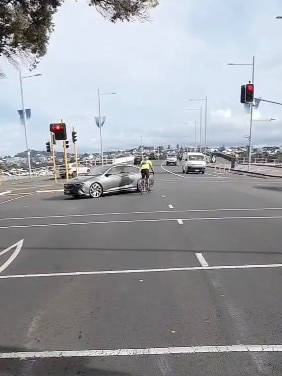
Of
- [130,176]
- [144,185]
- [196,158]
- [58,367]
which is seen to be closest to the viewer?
[58,367]

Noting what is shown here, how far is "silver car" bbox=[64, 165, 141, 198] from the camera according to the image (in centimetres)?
2320

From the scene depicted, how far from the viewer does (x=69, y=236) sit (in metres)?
12.0

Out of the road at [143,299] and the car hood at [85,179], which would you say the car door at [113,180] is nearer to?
the car hood at [85,179]

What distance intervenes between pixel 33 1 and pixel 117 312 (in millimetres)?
12598

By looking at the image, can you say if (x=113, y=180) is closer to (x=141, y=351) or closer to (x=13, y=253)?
(x=13, y=253)

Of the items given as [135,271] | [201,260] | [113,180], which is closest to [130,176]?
[113,180]

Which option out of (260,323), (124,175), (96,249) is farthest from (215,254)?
(124,175)

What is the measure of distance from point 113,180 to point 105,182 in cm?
51

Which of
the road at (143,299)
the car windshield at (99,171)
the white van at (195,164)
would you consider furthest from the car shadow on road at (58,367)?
the white van at (195,164)

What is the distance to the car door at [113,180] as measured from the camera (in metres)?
24.0

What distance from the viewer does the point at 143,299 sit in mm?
6398

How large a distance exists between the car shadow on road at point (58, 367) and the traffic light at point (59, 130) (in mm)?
27780

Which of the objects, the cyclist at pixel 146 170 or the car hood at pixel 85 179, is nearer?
the car hood at pixel 85 179

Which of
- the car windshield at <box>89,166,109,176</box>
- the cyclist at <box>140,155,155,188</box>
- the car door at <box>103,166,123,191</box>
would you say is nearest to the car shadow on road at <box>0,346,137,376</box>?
the car door at <box>103,166,123,191</box>
